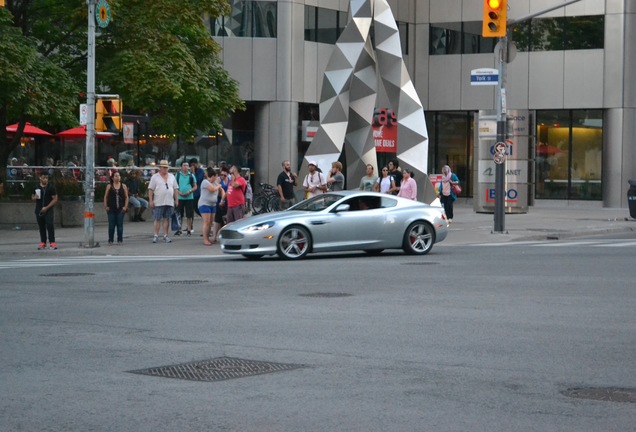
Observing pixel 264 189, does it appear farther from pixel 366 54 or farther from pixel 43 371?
pixel 43 371

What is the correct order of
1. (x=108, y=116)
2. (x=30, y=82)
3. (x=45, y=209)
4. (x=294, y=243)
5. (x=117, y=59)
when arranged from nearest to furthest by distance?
1. (x=294, y=243)
2. (x=108, y=116)
3. (x=45, y=209)
4. (x=30, y=82)
5. (x=117, y=59)

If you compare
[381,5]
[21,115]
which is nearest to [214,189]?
[21,115]

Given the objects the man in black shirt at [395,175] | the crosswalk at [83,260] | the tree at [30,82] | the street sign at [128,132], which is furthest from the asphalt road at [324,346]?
the street sign at [128,132]

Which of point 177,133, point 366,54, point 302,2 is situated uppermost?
point 302,2

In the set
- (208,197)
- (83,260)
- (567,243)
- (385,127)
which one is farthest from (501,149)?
(385,127)

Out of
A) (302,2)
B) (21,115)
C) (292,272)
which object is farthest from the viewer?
(302,2)

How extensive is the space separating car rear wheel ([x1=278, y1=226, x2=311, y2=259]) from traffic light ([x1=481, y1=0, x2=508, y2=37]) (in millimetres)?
8018

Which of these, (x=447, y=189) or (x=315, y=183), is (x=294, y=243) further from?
(x=447, y=189)

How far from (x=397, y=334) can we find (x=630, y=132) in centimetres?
3933

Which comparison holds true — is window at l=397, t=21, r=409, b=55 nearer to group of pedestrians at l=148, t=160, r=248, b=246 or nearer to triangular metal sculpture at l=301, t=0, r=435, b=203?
triangular metal sculpture at l=301, t=0, r=435, b=203

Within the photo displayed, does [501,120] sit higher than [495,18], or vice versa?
[495,18]

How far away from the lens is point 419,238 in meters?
23.2

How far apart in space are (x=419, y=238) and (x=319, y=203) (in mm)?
2221

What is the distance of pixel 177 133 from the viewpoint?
35406mm
